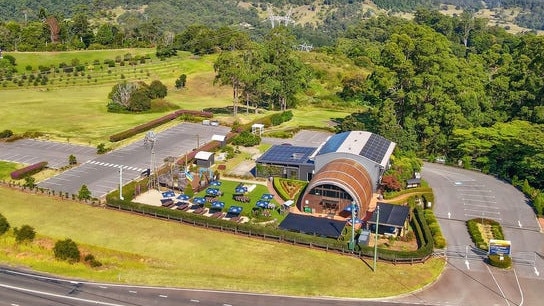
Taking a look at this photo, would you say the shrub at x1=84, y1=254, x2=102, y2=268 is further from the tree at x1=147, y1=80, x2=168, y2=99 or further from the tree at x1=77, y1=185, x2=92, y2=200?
the tree at x1=147, y1=80, x2=168, y2=99

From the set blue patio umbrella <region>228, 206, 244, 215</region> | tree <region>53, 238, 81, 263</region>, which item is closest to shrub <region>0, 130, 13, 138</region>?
tree <region>53, 238, 81, 263</region>

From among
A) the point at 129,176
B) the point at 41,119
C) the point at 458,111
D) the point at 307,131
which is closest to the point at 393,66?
the point at 458,111

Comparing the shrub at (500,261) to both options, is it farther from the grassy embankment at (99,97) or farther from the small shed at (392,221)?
the grassy embankment at (99,97)

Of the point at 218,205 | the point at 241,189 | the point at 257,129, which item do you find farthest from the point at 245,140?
the point at 218,205

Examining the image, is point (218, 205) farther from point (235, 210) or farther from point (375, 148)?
point (375, 148)

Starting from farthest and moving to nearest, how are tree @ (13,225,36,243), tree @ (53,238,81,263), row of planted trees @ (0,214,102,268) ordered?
tree @ (13,225,36,243), tree @ (53,238,81,263), row of planted trees @ (0,214,102,268)

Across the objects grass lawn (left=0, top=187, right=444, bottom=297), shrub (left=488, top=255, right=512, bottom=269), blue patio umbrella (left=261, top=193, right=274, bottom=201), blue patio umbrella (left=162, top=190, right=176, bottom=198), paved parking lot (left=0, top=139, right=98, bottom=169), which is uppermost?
paved parking lot (left=0, top=139, right=98, bottom=169)
